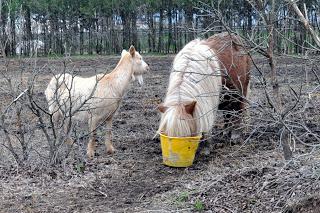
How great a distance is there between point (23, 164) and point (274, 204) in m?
2.94

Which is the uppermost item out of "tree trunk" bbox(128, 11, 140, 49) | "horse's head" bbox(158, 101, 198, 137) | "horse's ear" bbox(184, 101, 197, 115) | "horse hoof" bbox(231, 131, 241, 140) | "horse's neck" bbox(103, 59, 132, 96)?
"tree trunk" bbox(128, 11, 140, 49)

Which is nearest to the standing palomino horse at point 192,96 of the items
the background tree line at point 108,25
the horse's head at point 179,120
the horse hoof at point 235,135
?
the horse's head at point 179,120

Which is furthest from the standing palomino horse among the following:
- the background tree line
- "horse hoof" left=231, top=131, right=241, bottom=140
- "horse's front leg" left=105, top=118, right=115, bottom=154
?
the background tree line

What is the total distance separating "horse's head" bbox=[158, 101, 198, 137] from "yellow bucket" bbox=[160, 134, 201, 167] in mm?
62

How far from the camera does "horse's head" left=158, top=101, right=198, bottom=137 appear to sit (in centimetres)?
603

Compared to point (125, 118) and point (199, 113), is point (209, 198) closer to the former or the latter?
point (199, 113)

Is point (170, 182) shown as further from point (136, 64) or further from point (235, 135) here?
point (136, 64)

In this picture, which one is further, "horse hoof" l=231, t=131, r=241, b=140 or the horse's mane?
"horse hoof" l=231, t=131, r=241, b=140

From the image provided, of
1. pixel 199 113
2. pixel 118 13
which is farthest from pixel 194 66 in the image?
pixel 118 13

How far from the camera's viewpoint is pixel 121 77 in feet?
23.8

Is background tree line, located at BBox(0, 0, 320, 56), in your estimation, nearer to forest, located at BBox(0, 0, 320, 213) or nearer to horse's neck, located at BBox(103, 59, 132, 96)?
forest, located at BBox(0, 0, 320, 213)

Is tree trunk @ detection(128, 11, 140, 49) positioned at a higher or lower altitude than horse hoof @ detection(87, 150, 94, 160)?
higher

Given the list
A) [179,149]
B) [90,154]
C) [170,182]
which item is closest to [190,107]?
[179,149]

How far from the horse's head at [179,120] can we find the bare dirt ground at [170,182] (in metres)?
0.47
